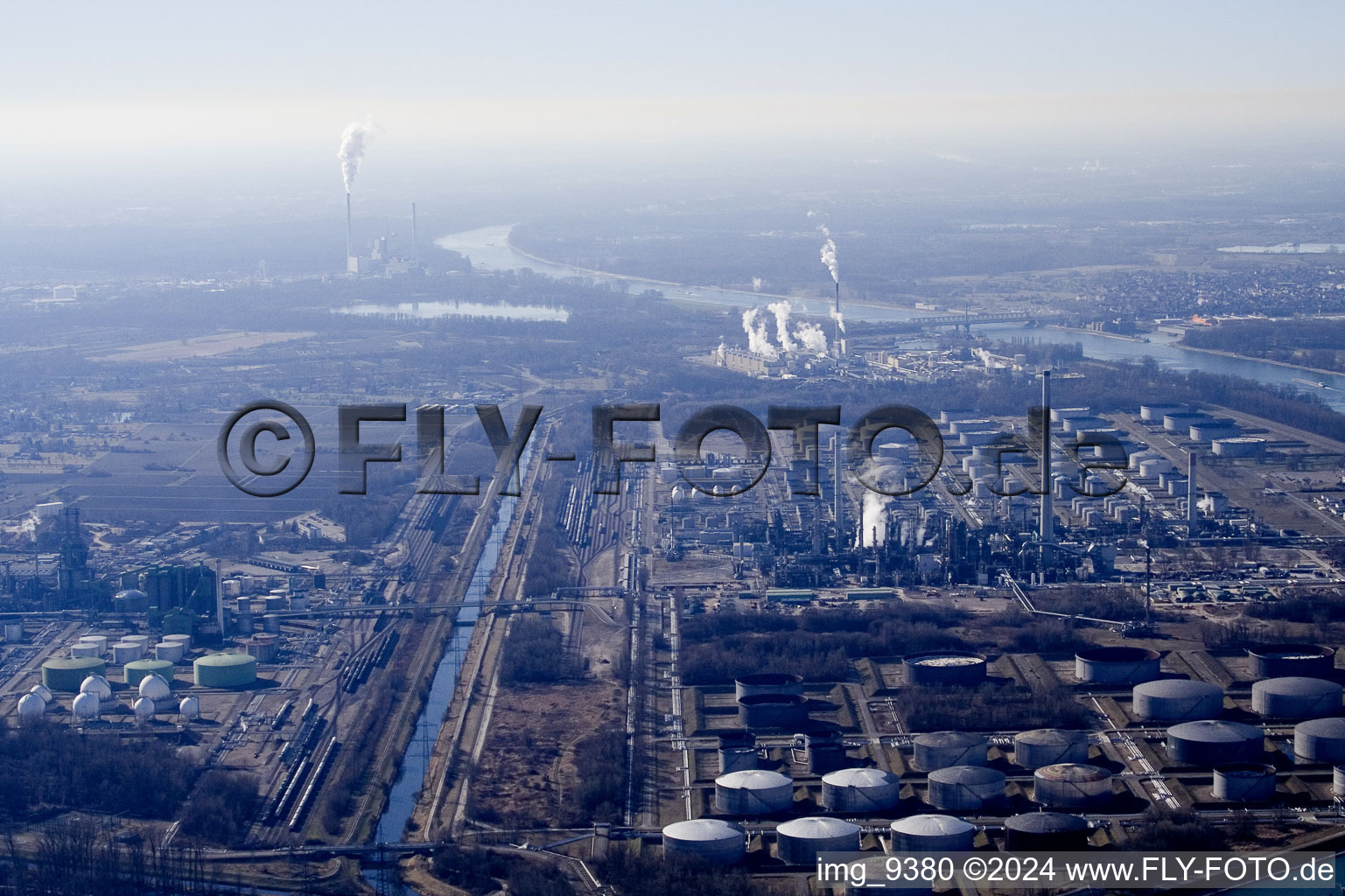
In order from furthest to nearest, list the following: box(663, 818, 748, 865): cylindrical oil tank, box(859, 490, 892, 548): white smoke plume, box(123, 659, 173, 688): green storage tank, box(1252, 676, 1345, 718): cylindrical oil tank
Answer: box(859, 490, 892, 548): white smoke plume, box(123, 659, 173, 688): green storage tank, box(1252, 676, 1345, 718): cylindrical oil tank, box(663, 818, 748, 865): cylindrical oil tank

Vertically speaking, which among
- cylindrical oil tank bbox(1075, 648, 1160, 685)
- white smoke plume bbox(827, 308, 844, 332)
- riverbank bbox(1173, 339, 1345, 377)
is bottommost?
cylindrical oil tank bbox(1075, 648, 1160, 685)

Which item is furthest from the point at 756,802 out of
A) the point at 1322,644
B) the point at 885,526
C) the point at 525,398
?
the point at 525,398

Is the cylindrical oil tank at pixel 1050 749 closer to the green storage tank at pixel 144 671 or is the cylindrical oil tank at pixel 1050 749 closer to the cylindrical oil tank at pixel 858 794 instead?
the cylindrical oil tank at pixel 858 794

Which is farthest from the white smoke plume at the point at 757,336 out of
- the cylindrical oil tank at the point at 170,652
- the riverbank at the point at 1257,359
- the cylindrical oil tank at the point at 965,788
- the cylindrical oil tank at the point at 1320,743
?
the cylindrical oil tank at the point at 965,788

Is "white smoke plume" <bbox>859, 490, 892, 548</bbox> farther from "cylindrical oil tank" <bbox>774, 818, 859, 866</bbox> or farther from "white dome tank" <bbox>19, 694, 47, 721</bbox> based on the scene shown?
"white dome tank" <bbox>19, 694, 47, 721</bbox>

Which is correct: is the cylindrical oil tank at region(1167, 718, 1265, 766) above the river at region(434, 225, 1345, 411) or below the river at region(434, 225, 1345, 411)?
below

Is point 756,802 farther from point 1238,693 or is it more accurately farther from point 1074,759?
point 1238,693

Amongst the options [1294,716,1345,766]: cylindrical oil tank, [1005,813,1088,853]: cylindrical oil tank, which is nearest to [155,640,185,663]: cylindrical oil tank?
[1005,813,1088,853]: cylindrical oil tank
